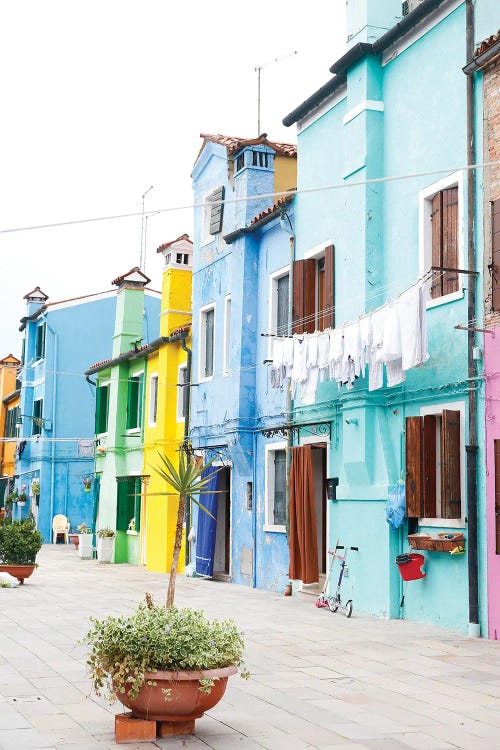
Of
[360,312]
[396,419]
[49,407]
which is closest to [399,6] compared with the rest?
[360,312]

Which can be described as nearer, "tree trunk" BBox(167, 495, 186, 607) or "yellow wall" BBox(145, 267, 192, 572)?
"tree trunk" BBox(167, 495, 186, 607)

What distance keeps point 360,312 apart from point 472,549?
13.2ft

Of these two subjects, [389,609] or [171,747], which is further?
[389,609]

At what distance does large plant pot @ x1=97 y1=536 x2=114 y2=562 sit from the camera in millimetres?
25750

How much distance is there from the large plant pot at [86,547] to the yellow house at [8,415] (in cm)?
1555

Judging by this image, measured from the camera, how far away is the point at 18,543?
60.2 feet

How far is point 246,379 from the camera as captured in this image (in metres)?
18.6

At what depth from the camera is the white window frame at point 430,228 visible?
40.0 ft

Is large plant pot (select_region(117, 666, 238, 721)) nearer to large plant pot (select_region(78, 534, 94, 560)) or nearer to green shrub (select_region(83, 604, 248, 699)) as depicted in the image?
green shrub (select_region(83, 604, 248, 699))

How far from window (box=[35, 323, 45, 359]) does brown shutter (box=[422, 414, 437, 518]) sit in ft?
88.5

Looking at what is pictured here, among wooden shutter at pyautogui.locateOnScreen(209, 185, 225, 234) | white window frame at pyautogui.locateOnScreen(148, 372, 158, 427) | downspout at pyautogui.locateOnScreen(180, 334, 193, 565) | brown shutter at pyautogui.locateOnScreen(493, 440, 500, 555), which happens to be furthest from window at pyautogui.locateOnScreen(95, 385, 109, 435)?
brown shutter at pyautogui.locateOnScreen(493, 440, 500, 555)

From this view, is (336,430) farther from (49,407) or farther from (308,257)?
(49,407)

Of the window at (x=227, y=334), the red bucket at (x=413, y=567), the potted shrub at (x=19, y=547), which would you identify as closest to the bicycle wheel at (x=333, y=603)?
the red bucket at (x=413, y=567)

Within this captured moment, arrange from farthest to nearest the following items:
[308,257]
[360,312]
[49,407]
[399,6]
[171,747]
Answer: [49,407]
[308,257]
[399,6]
[360,312]
[171,747]
